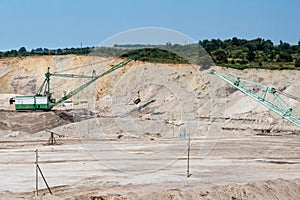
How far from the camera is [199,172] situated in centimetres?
2942

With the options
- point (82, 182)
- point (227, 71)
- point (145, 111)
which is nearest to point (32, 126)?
point (145, 111)

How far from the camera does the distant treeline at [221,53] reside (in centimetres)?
2538

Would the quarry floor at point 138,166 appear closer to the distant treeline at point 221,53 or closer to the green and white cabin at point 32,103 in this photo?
the distant treeline at point 221,53

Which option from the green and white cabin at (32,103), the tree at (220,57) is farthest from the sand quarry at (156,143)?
the tree at (220,57)

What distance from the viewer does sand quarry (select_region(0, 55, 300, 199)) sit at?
78.4 feet

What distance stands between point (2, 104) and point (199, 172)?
167 ft

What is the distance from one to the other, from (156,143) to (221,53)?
5544 centimetres

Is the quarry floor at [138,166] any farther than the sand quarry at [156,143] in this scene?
No

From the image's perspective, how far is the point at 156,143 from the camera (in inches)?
1828

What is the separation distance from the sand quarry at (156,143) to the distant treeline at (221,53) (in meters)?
3.87

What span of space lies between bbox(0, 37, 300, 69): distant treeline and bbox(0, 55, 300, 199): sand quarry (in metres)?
3.87

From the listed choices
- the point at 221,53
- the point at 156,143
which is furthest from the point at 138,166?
the point at 221,53

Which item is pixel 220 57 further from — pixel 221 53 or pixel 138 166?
pixel 138 166

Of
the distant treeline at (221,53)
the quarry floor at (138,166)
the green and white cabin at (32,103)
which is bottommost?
the quarry floor at (138,166)
